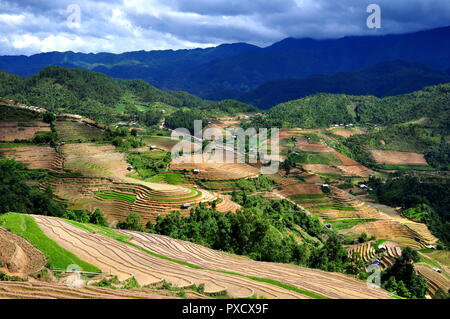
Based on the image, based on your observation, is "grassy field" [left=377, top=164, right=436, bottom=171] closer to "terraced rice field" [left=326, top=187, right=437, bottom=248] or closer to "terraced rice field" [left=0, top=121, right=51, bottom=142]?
"terraced rice field" [left=326, top=187, right=437, bottom=248]

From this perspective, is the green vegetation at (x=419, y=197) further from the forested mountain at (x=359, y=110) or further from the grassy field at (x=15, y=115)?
the grassy field at (x=15, y=115)

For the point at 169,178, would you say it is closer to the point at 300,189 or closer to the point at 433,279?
the point at 300,189

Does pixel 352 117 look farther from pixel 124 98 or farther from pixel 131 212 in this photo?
pixel 131 212

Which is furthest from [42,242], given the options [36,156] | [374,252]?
[36,156]

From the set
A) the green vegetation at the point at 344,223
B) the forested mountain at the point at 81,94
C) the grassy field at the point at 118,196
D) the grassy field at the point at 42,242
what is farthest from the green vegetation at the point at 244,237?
the forested mountain at the point at 81,94
